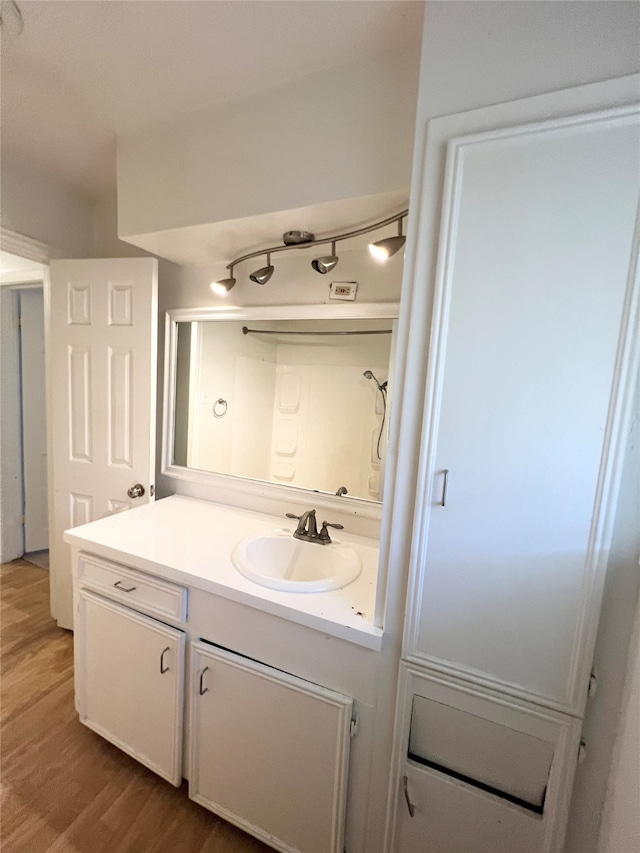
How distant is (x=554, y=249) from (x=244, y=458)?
1424 millimetres

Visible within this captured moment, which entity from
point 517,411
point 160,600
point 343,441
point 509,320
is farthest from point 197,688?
point 509,320

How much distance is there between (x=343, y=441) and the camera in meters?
1.55

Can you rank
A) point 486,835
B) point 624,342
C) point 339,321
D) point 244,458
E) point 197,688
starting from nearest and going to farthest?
point 624,342 < point 486,835 < point 197,688 < point 339,321 < point 244,458

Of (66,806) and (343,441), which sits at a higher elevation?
(343,441)

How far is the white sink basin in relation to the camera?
1.29 meters

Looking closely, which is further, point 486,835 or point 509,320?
point 486,835

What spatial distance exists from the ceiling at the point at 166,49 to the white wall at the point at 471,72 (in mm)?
232

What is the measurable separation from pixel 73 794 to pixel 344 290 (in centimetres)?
213

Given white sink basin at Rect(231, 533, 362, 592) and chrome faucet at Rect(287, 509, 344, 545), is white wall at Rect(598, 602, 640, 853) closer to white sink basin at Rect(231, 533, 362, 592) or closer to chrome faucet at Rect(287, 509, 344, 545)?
white sink basin at Rect(231, 533, 362, 592)

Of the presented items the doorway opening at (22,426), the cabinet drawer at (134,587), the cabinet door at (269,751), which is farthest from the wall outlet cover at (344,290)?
the doorway opening at (22,426)

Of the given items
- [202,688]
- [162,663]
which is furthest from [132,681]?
[202,688]

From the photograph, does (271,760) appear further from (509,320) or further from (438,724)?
(509,320)

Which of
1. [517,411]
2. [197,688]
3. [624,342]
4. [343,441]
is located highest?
[624,342]

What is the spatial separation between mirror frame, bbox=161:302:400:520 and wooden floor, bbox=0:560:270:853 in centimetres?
113
